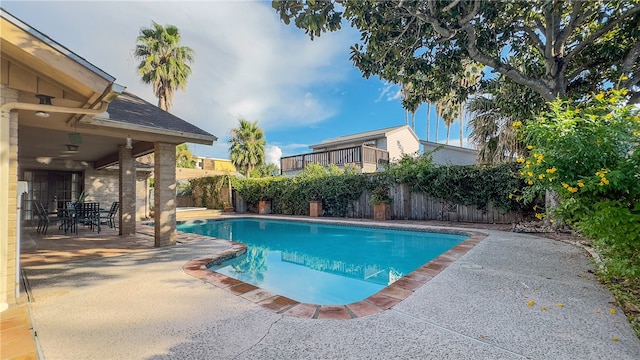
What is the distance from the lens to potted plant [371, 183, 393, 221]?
40.5ft

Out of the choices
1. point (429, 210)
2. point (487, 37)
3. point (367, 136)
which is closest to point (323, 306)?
point (487, 37)

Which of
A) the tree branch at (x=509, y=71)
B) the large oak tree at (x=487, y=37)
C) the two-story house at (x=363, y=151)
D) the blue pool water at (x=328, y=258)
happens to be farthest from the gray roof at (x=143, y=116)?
the two-story house at (x=363, y=151)

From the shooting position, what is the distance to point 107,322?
2.88 m

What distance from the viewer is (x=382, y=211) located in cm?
1234

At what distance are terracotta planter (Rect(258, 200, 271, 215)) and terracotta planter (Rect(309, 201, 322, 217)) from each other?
3.54 meters

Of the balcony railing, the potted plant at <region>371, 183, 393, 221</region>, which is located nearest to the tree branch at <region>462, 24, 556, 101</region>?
the potted plant at <region>371, 183, 393, 221</region>

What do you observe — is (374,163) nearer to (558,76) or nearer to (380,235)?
(380,235)

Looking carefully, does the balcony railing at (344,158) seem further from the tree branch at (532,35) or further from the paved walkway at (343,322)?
the paved walkway at (343,322)

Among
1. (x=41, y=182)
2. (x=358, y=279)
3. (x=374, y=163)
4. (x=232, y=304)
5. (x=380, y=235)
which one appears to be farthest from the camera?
(x=374, y=163)

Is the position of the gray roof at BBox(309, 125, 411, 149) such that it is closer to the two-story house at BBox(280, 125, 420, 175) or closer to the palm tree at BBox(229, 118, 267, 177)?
the two-story house at BBox(280, 125, 420, 175)

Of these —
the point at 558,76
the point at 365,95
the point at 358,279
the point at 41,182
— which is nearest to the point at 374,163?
the point at 365,95

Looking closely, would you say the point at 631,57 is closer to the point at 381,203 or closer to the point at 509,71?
the point at 509,71

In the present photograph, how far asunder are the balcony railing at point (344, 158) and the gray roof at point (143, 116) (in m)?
11.7

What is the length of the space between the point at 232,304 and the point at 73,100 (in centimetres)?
375
